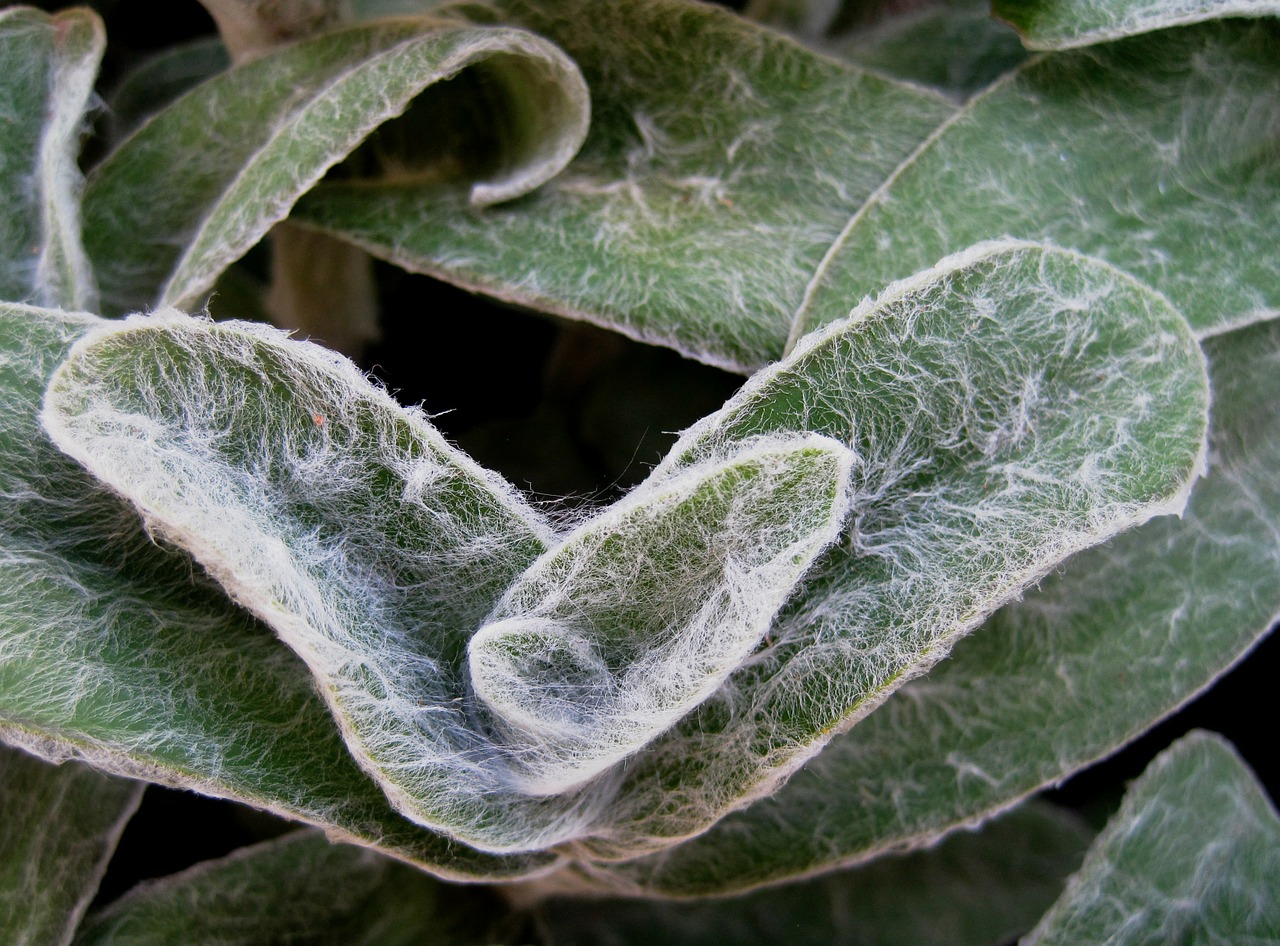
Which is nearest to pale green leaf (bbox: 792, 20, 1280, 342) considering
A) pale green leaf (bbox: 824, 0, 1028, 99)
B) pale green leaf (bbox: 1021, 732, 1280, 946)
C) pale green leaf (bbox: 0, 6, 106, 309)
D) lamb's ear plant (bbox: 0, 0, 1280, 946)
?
lamb's ear plant (bbox: 0, 0, 1280, 946)

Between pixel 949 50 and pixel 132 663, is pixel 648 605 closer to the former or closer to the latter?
pixel 132 663

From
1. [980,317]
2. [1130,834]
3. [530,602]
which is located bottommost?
[1130,834]

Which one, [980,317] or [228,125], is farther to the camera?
[228,125]

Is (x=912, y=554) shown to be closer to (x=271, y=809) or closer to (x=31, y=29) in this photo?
(x=271, y=809)

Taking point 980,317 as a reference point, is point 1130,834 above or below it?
below

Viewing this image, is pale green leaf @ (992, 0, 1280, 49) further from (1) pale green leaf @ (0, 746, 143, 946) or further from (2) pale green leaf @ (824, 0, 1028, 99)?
(1) pale green leaf @ (0, 746, 143, 946)

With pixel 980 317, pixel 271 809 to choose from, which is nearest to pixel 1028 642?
pixel 980 317
